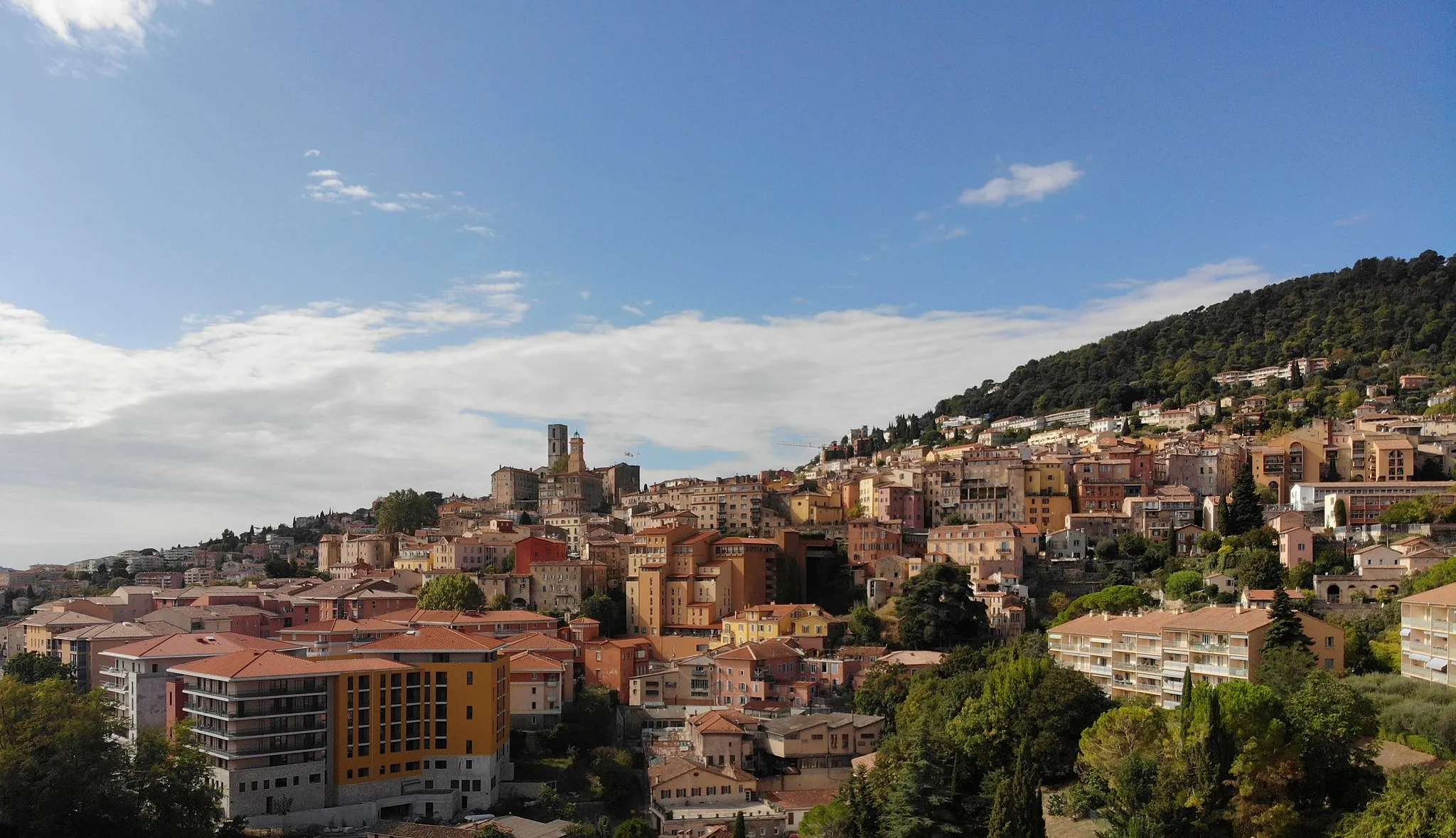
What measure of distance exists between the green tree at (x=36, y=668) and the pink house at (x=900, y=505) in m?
36.4

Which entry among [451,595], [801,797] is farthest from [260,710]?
[451,595]

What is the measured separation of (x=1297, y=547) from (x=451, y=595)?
1294 inches

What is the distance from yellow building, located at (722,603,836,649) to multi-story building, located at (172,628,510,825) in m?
14.3

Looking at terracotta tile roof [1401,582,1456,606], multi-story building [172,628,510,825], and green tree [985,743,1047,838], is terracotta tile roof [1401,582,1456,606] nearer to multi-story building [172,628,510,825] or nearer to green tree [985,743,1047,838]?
green tree [985,743,1047,838]

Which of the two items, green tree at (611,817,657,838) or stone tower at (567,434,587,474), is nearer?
green tree at (611,817,657,838)

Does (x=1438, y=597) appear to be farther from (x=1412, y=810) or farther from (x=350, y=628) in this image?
(x=350, y=628)

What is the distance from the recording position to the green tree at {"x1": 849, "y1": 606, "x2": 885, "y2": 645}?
4738 cm

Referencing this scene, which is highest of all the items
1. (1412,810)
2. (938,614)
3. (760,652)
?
(938,614)

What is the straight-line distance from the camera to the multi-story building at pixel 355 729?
3062 cm

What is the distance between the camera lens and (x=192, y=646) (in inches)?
1449

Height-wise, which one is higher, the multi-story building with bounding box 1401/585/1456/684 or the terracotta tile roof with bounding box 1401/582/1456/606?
the terracotta tile roof with bounding box 1401/582/1456/606

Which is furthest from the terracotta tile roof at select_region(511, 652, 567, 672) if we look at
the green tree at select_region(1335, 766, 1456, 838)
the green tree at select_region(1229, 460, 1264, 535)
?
the green tree at select_region(1229, 460, 1264, 535)

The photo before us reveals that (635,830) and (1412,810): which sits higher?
(1412,810)

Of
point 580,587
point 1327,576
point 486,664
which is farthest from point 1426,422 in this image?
point 486,664
